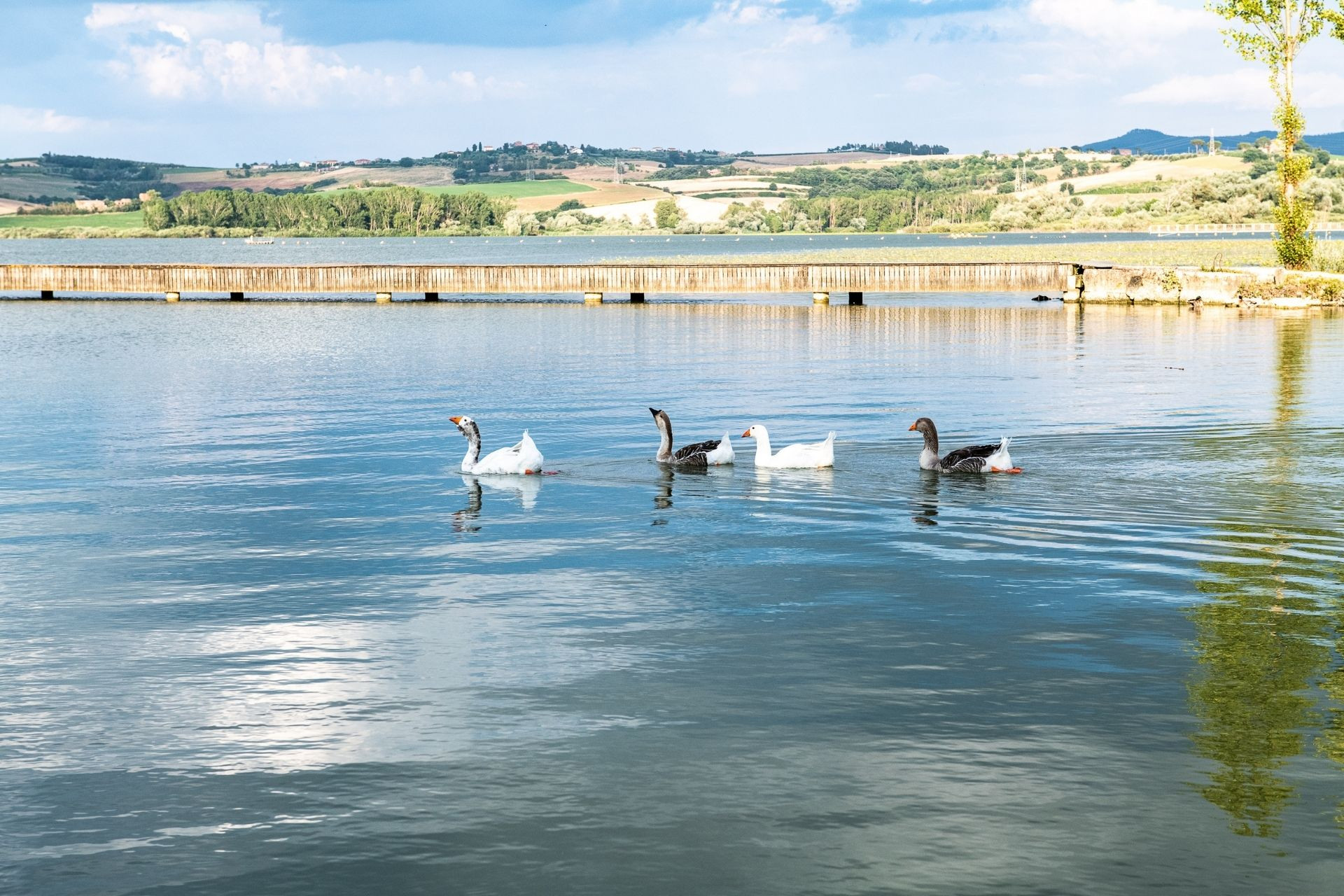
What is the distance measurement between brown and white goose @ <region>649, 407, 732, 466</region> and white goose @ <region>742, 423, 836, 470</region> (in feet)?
1.84

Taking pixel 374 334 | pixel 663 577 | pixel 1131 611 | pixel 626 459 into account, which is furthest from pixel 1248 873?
pixel 374 334

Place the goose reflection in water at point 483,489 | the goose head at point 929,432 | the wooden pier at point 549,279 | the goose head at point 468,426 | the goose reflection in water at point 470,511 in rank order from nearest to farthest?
1. the goose reflection in water at point 470,511
2. the goose reflection in water at point 483,489
3. the goose head at point 929,432
4. the goose head at point 468,426
5. the wooden pier at point 549,279

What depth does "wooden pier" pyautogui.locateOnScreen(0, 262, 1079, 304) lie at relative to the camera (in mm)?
68250

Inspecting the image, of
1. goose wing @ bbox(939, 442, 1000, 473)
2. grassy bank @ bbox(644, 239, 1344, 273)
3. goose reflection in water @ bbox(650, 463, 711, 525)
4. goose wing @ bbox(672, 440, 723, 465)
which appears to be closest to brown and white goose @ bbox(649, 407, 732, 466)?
goose wing @ bbox(672, 440, 723, 465)

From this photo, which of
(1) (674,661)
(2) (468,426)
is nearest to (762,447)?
(2) (468,426)

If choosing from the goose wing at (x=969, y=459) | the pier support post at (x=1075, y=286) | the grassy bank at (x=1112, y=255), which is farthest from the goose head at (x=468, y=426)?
the grassy bank at (x=1112, y=255)

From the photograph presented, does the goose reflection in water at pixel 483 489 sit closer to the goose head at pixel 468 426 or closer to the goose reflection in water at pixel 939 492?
the goose head at pixel 468 426

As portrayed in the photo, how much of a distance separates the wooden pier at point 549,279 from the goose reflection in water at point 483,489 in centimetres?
4813

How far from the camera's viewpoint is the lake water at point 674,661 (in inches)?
332

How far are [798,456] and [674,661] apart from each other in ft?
31.1

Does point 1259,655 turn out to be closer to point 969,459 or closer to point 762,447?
point 969,459

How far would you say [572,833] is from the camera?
866cm

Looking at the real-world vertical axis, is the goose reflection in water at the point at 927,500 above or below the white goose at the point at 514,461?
below

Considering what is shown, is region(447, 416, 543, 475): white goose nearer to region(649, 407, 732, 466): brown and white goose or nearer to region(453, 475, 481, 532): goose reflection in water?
region(453, 475, 481, 532): goose reflection in water
